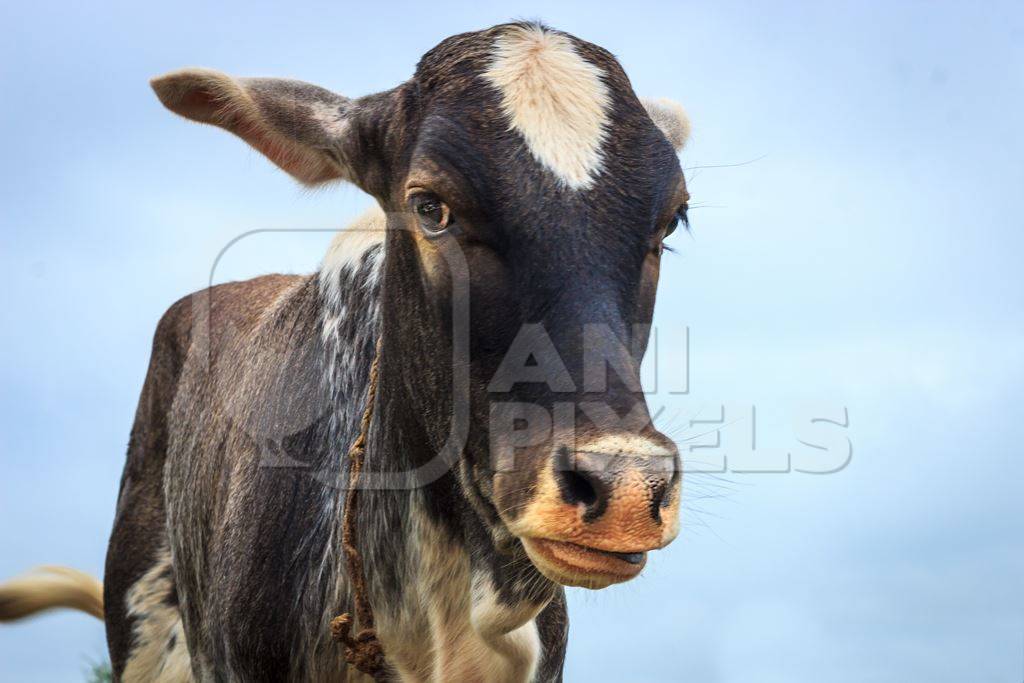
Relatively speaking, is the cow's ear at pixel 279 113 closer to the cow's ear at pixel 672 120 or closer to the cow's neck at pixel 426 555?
the cow's neck at pixel 426 555

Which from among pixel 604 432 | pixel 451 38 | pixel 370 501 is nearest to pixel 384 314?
pixel 370 501

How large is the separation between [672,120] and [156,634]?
145 inches

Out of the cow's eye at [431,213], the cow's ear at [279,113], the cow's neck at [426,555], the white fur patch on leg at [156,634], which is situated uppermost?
the cow's ear at [279,113]

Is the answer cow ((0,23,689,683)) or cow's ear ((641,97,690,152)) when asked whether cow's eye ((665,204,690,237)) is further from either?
cow's ear ((641,97,690,152))

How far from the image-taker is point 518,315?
3.77m

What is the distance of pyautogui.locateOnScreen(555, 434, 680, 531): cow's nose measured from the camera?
3244mm

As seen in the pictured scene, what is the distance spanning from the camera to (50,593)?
8.35 meters

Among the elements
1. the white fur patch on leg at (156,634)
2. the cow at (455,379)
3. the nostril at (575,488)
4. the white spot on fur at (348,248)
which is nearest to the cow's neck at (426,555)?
the cow at (455,379)

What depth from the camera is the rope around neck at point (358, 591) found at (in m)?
4.52

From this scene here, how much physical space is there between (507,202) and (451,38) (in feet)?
3.09

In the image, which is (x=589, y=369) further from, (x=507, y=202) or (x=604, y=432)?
(x=507, y=202)

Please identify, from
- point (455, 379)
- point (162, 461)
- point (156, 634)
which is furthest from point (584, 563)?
point (162, 461)

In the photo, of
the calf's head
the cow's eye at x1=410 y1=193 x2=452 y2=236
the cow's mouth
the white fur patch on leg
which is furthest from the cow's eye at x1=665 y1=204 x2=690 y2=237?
the white fur patch on leg

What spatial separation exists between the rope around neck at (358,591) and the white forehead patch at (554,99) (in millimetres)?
1083
